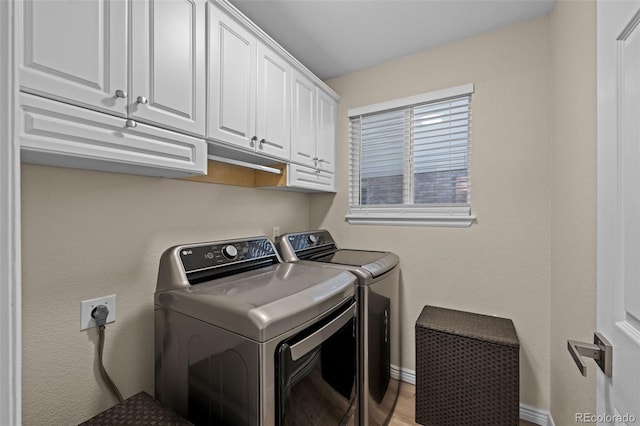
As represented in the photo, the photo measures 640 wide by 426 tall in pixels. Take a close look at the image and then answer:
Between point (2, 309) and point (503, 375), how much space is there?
6.37ft

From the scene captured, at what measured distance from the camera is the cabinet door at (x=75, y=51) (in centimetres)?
76

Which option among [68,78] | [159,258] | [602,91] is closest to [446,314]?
[602,91]

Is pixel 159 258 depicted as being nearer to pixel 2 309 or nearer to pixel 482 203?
pixel 2 309

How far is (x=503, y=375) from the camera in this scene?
1.49 m

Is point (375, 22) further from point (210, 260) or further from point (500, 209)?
point (210, 260)

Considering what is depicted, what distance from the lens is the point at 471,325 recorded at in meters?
1.69

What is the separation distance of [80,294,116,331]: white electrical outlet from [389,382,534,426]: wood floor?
1674mm

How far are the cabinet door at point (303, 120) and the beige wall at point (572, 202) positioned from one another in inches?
56.5

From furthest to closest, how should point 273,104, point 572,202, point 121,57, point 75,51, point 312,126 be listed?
point 312,126, point 273,104, point 572,202, point 121,57, point 75,51

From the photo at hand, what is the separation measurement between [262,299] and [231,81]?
3.46 ft

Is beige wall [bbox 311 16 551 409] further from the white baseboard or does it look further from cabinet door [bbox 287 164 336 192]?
cabinet door [bbox 287 164 336 192]

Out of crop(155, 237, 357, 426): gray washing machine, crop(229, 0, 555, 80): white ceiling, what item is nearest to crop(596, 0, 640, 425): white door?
crop(155, 237, 357, 426): gray washing machine

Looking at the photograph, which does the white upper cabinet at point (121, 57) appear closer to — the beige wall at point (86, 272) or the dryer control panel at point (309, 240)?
the beige wall at point (86, 272)

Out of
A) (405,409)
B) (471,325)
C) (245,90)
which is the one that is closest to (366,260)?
(471,325)
